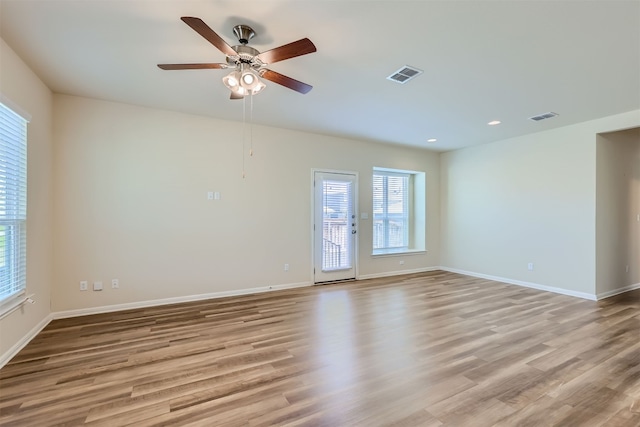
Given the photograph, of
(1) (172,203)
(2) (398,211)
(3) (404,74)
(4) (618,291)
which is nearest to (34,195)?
(1) (172,203)

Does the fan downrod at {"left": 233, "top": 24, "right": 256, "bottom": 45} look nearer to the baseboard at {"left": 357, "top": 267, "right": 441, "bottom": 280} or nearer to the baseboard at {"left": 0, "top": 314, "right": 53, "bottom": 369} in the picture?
the baseboard at {"left": 0, "top": 314, "right": 53, "bottom": 369}

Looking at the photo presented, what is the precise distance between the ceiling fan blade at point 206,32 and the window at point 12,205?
197 centimetres

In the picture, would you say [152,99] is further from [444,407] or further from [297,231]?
[444,407]

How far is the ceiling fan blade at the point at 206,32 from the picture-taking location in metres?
1.69

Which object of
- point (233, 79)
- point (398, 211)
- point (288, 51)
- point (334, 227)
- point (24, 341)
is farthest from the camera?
point (398, 211)

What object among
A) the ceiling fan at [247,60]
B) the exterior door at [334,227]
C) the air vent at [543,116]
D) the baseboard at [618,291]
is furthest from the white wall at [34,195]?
the baseboard at [618,291]

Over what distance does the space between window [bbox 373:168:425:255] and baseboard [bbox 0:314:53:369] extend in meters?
5.22

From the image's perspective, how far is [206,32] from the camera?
5.99 feet

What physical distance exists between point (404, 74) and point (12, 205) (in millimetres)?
3935

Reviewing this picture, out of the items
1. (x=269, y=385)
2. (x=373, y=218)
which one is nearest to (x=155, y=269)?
(x=269, y=385)

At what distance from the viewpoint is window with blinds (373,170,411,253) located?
636cm

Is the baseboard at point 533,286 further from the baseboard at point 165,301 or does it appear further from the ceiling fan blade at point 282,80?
the ceiling fan blade at point 282,80

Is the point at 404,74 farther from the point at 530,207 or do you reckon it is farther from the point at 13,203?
the point at 13,203

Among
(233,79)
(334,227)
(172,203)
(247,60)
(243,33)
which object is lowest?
(334,227)
